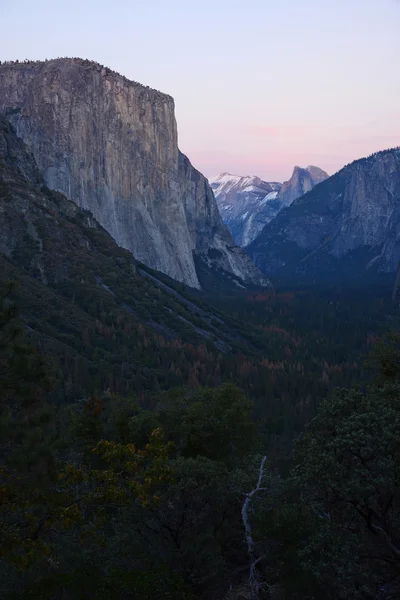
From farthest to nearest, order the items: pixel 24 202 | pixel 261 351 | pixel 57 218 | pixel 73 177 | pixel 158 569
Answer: pixel 73 177 < pixel 261 351 < pixel 57 218 < pixel 24 202 < pixel 158 569

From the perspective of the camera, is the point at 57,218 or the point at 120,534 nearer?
the point at 120,534

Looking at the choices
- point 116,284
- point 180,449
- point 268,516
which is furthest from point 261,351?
point 268,516

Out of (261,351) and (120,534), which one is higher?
(120,534)

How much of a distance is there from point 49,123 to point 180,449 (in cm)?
17134

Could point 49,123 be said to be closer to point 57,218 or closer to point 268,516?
point 57,218

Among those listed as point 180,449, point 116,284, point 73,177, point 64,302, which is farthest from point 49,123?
point 180,449

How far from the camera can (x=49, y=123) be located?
192375 mm

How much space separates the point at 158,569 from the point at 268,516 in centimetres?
527

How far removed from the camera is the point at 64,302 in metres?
116

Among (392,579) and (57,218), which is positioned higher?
(57,218)

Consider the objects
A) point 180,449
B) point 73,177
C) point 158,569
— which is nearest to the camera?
point 158,569

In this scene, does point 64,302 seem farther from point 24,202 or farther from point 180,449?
point 180,449

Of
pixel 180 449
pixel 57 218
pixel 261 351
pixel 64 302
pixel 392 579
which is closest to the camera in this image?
pixel 392 579

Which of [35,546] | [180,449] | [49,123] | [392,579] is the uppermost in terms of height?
[49,123]
